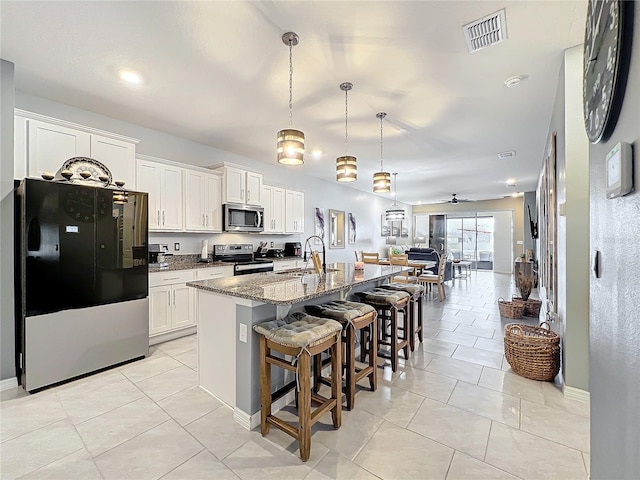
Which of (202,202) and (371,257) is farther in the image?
(371,257)

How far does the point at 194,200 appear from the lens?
14.0 feet

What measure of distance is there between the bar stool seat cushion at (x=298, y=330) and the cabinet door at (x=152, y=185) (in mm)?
2594

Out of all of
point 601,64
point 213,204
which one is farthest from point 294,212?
point 601,64

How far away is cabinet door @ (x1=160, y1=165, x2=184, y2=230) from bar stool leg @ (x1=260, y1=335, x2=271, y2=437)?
2.73m

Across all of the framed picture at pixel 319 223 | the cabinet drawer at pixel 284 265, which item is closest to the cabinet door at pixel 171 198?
the cabinet drawer at pixel 284 265

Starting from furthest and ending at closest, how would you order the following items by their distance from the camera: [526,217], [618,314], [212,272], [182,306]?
[526,217]
[212,272]
[182,306]
[618,314]

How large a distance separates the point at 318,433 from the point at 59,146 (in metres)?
3.56

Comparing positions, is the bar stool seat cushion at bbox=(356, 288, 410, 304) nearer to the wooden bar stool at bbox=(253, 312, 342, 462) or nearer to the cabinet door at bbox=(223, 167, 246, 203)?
the wooden bar stool at bbox=(253, 312, 342, 462)

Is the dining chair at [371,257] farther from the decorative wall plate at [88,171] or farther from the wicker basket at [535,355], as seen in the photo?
the decorative wall plate at [88,171]

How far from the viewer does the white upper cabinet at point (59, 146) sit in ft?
8.98

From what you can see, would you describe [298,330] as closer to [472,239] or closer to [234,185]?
[234,185]

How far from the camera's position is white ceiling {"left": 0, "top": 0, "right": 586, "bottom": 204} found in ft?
6.46

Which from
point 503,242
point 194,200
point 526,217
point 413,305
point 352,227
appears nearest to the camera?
point 413,305

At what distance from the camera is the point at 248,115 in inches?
140
